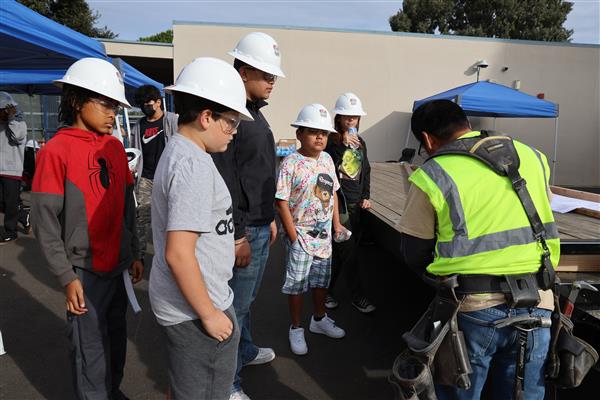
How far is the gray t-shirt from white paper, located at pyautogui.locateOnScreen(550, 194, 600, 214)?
7.69 feet

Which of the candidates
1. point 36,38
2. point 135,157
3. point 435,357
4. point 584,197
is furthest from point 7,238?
point 584,197

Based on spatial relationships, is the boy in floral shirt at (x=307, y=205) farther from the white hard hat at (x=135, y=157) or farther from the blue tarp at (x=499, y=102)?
the blue tarp at (x=499, y=102)

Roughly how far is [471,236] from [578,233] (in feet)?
3.65

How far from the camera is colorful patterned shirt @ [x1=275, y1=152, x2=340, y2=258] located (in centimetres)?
256

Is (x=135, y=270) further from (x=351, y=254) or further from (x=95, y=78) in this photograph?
(x=351, y=254)

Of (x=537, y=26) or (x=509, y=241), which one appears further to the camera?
(x=537, y=26)

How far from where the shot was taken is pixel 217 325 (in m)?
1.29

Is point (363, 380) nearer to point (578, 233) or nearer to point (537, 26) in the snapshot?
point (578, 233)

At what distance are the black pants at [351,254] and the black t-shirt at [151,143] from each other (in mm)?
1871

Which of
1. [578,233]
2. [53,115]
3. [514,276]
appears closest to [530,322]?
[514,276]

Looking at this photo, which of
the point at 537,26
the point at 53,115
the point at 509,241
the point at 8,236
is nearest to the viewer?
the point at 509,241

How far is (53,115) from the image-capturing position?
12.1m

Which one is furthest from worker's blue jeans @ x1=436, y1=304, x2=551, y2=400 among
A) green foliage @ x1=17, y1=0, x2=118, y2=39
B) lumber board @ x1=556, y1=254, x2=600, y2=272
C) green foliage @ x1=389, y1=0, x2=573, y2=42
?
green foliage @ x1=389, y1=0, x2=573, y2=42

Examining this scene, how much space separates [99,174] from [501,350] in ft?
5.81
